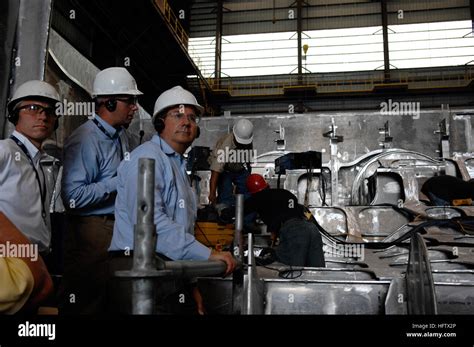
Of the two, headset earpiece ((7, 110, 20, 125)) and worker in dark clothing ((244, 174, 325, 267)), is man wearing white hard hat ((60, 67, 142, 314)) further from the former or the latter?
worker in dark clothing ((244, 174, 325, 267))

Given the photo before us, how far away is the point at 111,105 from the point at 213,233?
4.82 feet

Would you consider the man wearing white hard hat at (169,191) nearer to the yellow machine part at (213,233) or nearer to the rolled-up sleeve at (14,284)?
the rolled-up sleeve at (14,284)

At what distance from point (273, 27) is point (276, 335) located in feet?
47.3

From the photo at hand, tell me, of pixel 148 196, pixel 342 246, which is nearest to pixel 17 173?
pixel 148 196

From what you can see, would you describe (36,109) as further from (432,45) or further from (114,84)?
(432,45)

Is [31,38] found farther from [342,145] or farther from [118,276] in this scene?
[342,145]

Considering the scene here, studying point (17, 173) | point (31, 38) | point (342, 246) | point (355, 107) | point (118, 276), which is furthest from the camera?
point (355, 107)

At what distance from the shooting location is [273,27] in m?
15.0

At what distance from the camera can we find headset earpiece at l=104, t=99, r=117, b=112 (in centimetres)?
264

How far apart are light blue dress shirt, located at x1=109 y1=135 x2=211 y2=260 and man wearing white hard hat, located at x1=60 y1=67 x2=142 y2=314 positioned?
54cm

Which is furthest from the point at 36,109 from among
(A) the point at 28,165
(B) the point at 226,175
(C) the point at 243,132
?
(C) the point at 243,132

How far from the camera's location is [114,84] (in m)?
2.68

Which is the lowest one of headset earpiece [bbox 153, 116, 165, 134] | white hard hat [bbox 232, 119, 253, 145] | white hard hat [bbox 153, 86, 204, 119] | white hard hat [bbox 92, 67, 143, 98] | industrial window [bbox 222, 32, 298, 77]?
headset earpiece [bbox 153, 116, 165, 134]

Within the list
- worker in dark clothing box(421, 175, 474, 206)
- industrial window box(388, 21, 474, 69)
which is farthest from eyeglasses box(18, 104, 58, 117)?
industrial window box(388, 21, 474, 69)
